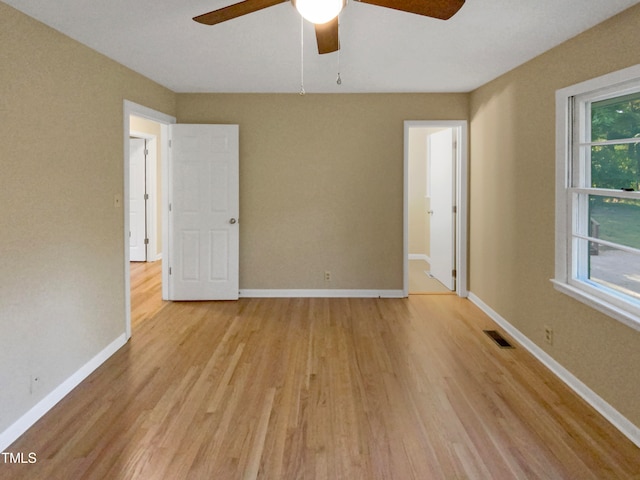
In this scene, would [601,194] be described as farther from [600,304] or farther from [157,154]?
[157,154]

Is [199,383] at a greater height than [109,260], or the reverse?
[109,260]

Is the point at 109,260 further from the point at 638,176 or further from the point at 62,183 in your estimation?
the point at 638,176

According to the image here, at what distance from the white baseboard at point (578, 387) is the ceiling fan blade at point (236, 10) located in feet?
8.91

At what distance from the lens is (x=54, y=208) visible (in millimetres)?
2771

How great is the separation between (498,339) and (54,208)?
3540 mm

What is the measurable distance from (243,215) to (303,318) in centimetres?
150

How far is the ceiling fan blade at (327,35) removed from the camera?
2.05 meters

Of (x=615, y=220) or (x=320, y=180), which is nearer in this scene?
(x=615, y=220)

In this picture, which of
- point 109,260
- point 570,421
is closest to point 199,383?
point 109,260

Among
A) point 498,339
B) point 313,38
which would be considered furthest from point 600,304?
point 313,38

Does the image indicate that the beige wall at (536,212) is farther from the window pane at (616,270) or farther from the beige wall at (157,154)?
the beige wall at (157,154)

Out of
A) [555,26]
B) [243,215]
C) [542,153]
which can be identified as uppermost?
[555,26]

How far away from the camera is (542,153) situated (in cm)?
338

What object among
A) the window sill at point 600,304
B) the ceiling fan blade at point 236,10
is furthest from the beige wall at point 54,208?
the window sill at point 600,304
